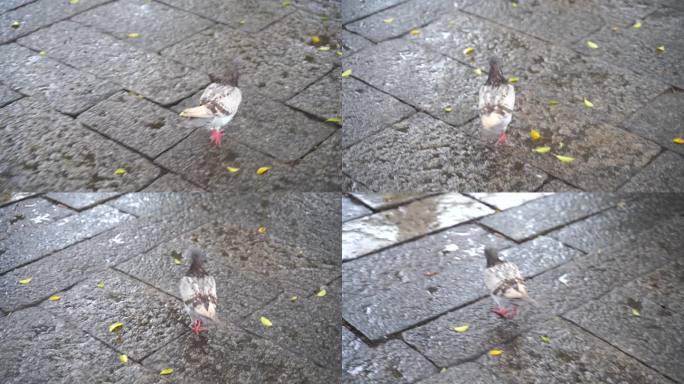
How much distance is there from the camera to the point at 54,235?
147 inches

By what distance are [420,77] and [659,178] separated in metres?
1.56

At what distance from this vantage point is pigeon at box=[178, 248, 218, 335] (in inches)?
121

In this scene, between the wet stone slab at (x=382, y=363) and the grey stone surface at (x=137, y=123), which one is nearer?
the wet stone slab at (x=382, y=363)

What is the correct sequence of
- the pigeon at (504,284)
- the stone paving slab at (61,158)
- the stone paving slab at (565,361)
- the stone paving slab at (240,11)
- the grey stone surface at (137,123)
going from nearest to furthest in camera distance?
1. the stone paving slab at (565,361)
2. the pigeon at (504,284)
3. the stone paving slab at (61,158)
4. the grey stone surface at (137,123)
5. the stone paving slab at (240,11)

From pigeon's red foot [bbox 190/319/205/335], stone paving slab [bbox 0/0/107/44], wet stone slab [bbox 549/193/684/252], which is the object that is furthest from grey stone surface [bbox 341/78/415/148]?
stone paving slab [bbox 0/0/107/44]

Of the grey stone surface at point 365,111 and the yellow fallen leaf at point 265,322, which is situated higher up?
the grey stone surface at point 365,111

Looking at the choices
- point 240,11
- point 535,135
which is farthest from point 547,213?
point 240,11

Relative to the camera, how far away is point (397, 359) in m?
3.10

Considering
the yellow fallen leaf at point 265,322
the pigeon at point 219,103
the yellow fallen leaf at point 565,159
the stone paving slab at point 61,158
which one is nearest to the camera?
the yellow fallen leaf at point 265,322

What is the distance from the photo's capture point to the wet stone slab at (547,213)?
3818 mm

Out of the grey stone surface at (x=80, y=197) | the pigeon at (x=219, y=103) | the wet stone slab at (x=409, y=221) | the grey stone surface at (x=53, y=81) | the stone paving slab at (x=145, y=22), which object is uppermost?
the pigeon at (x=219, y=103)

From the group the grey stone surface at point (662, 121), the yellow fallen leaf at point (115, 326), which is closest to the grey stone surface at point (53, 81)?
the yellow fallen leaf at point (115, 326)

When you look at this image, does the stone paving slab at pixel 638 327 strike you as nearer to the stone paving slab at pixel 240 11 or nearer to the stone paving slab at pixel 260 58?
the stone paving slab at pixel 260 58

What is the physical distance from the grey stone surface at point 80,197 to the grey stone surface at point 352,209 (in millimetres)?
1226
